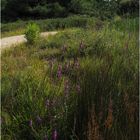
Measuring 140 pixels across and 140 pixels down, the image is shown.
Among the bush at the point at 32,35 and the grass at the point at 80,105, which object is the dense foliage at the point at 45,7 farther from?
the grass at the point at 80,105

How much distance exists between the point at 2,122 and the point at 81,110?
819 mm

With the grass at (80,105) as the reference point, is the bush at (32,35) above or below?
below

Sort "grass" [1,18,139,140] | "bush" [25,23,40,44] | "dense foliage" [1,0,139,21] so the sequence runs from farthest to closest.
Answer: "dense foliage" [1,0,139,21]
"bush" [25,23,40,44]
"grass" [1,18,139,140]

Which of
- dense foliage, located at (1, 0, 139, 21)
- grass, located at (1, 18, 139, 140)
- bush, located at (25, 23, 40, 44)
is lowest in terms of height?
dense foliage, located at (1, 0, 139, 21)

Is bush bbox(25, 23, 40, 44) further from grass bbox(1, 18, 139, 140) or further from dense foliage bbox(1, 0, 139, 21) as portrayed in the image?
dense foliage bbox(1, 0, 139, 21)

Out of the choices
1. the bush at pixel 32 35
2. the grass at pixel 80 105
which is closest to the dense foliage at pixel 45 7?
the bush at pixel 32 35

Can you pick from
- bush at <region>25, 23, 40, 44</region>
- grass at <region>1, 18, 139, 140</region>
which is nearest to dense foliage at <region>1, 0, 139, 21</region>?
bush at <region>25, 23, 40, 44</region>

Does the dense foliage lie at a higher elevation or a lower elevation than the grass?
lower

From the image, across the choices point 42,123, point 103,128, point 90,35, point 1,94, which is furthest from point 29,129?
point 90,35

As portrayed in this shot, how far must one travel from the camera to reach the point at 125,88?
3475 mm

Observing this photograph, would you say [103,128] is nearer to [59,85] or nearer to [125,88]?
[125,88]

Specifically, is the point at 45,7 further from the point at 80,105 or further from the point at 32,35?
the point at 80,105

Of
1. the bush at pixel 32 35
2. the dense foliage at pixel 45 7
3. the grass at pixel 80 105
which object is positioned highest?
the grass at pixel 80 105

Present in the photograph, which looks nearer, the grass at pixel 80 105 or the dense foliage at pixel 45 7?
the grass at pixel 80 105
